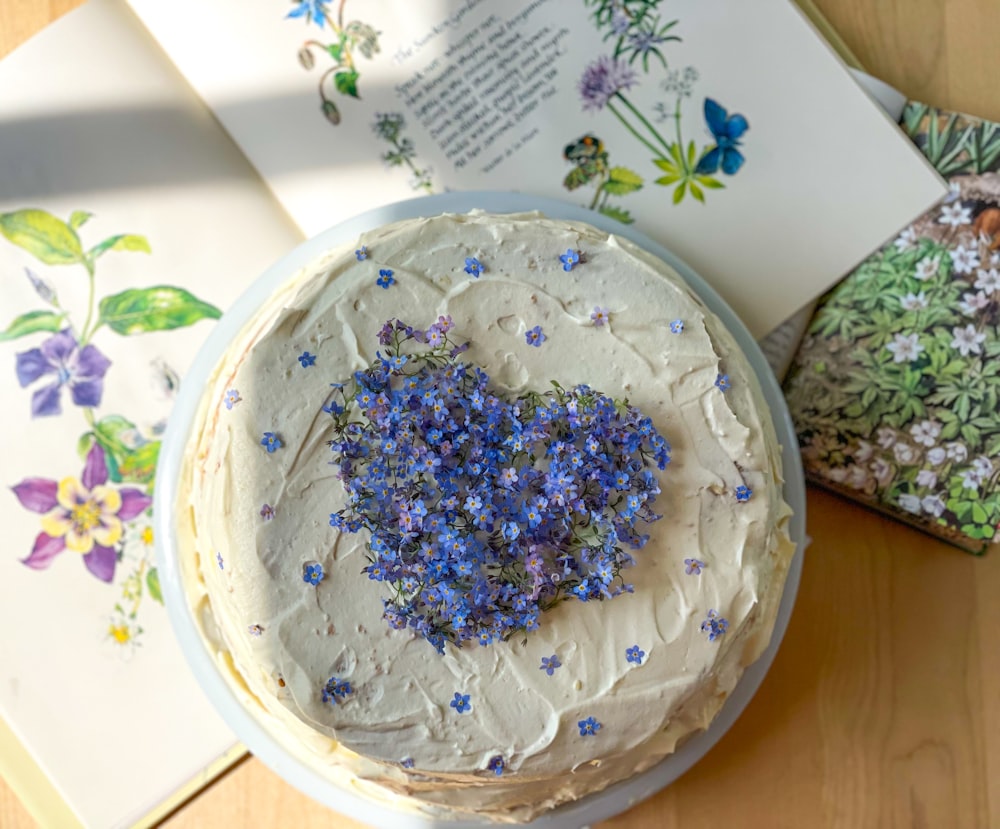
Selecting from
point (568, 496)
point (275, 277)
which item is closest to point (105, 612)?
point (275, 277)

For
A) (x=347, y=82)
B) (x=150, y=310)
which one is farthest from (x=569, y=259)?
(x=150, y=310)

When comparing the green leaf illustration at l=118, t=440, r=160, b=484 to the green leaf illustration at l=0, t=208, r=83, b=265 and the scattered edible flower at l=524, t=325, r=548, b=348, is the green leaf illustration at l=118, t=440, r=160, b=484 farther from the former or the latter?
the scattered edible flower at l=524, t=325, r=548, b=348

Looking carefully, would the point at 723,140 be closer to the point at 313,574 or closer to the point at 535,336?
the point at 535,336

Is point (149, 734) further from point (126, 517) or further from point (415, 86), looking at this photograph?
point (415, 86)

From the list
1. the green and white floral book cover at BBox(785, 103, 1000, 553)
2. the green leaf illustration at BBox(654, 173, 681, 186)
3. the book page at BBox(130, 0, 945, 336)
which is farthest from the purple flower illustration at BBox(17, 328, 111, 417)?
the green and white floral book cover at BBox(785, 103, 1000, 553)

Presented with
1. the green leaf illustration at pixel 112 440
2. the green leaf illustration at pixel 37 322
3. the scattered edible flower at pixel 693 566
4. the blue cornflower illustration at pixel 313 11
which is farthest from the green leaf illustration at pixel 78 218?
the scattered edible flower at pixel 693 566

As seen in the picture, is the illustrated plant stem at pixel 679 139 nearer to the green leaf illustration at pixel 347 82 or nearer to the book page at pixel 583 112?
the book page at pixel 583 112
